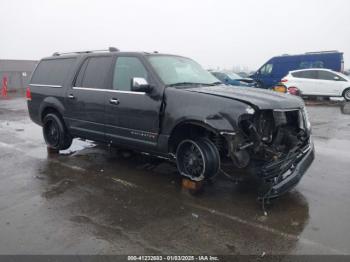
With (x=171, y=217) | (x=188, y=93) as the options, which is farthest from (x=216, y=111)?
(x=171, y=217)

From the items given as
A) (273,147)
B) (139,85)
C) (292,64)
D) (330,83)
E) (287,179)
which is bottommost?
(287,179)

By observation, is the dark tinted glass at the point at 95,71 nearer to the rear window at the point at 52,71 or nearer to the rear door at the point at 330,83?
the rear window at the point at 52,71

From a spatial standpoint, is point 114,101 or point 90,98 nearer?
point 114,101

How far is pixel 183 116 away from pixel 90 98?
2003 millimetres

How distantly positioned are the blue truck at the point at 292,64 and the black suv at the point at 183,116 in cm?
1509

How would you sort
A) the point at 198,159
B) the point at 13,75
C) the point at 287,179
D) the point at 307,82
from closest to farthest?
the point at 287,179 < the point at 198,159 < the point at 307,82 < the point at 13,75

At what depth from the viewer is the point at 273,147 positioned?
449 cm

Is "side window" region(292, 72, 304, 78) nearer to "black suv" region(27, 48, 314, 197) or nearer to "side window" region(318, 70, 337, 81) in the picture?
"side window" region(318, 70, 337, 81)

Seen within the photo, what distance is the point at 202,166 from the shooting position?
4.43 metres

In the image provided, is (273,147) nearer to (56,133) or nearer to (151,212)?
(151,212)

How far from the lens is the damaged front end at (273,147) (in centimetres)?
407

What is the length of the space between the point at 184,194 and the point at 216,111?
1.24 m

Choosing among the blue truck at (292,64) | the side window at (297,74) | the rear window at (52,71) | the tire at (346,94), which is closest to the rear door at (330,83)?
the tire at (346,94)

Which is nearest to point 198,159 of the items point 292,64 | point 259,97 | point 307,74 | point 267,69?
point 259,97
